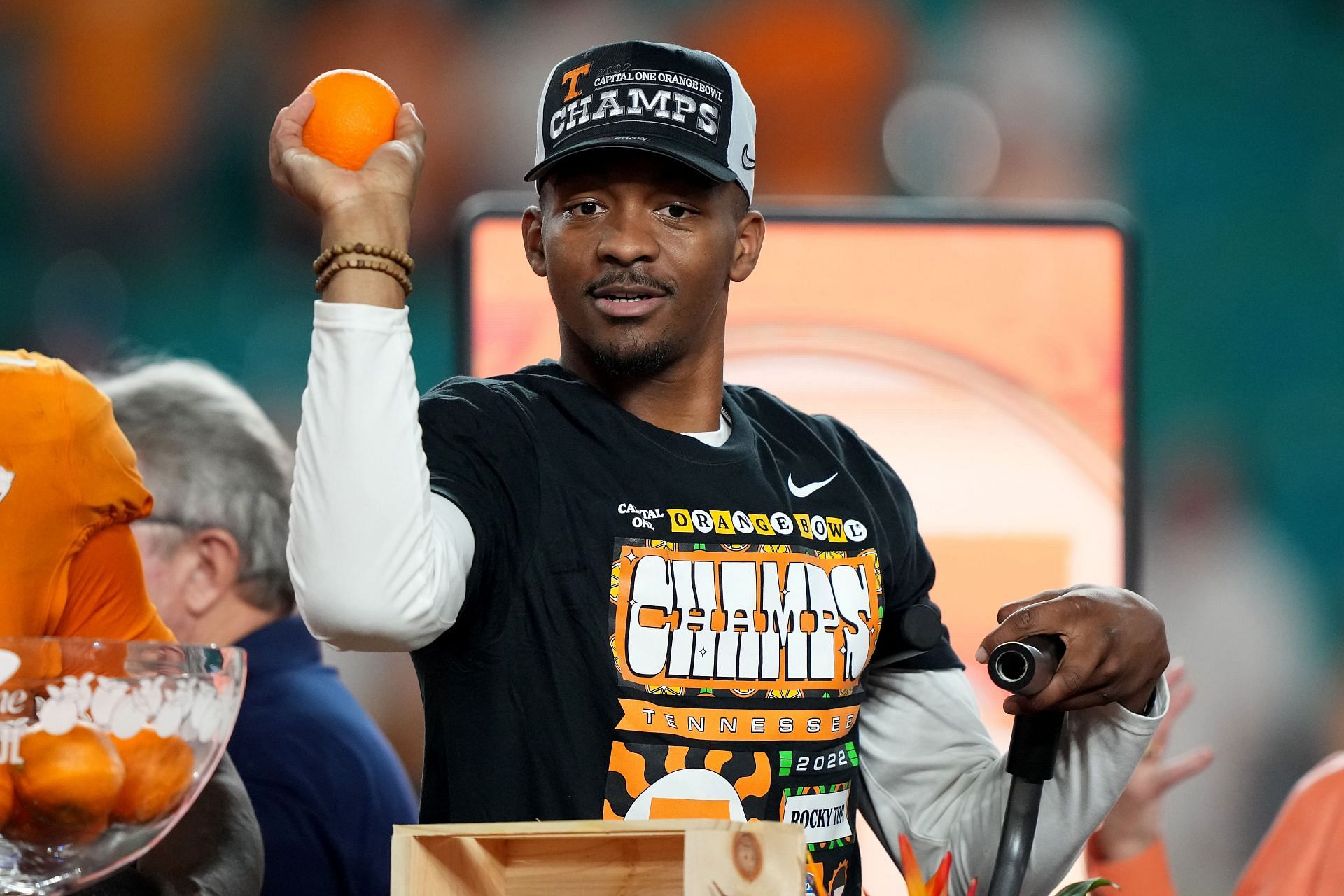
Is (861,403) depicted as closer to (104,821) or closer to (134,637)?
(134,637)

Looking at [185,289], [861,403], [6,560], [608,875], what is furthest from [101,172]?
[608,875]

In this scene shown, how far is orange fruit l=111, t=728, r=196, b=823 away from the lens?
0.74 meters

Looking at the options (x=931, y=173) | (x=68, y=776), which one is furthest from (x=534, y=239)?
(x=931, y=173)

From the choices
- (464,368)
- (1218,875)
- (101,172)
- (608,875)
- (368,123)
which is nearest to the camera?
(608,875)

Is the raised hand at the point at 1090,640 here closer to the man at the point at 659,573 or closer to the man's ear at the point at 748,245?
the man at the point at 659,573

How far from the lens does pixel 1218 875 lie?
8.45ft

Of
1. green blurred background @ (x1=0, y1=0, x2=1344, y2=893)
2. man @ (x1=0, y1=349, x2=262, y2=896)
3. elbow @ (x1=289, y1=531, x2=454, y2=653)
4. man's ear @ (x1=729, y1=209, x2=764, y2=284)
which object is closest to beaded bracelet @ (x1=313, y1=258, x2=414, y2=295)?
elbow @ (x1=289, y1=531, x2=454, y2=653)

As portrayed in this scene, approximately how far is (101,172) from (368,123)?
Result: 6.75 feet

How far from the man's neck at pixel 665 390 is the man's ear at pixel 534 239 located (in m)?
0.08

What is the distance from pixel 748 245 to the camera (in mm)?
1253

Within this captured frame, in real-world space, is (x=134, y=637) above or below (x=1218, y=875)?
above

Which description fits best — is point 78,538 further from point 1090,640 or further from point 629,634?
point 1090,640

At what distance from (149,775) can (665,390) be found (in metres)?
0.55

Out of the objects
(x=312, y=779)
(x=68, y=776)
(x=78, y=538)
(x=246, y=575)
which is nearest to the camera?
(x=68, y=776)
